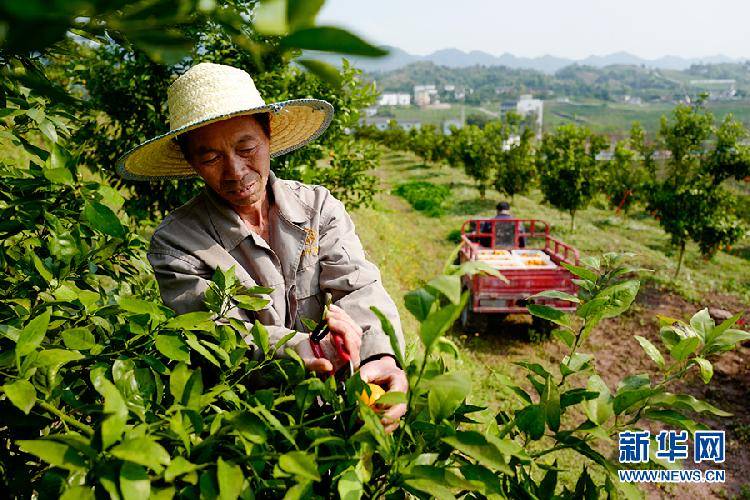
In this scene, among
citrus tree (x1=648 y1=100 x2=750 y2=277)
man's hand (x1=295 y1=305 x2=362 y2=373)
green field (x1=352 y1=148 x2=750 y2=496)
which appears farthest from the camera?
citrus tree (x1=648 y1=100 x2=750 y2=277)

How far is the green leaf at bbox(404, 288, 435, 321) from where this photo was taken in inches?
23.4

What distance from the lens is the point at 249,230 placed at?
65.4 inches

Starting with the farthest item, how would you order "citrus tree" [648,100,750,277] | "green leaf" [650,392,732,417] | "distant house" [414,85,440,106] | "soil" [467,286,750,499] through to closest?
"distant house" [414,85,440,106], "citrus tree" [648,100,750,277], "soil" [467,286,750,499], "green leaf" [650,392,732,417]

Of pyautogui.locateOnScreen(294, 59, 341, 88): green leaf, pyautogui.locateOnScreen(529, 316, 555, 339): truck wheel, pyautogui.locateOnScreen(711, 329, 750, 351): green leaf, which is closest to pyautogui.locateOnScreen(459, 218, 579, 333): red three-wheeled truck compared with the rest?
pyautogui.locateOnScreen(529, 316, 555, 339): truck wheel

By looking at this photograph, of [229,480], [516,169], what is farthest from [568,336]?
[516,169]

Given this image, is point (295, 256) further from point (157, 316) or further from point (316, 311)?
point (157, 316)

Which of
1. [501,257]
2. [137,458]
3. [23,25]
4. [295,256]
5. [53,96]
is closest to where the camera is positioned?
[23,25]

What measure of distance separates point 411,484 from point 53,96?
2.02ft

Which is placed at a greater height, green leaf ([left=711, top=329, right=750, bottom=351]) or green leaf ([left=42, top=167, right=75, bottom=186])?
green leaf ([left=42, top=167, right=75, bottom=186])

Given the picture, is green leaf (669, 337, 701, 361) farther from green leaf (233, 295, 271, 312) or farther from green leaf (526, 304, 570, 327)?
green leaf (233, 295, 271, 312)

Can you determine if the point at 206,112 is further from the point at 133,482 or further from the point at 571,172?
the point at 571,172

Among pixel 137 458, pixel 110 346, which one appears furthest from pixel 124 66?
pixel 137 458

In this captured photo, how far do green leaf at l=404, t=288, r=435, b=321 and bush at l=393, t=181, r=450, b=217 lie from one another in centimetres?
1556

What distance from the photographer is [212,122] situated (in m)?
1.53
